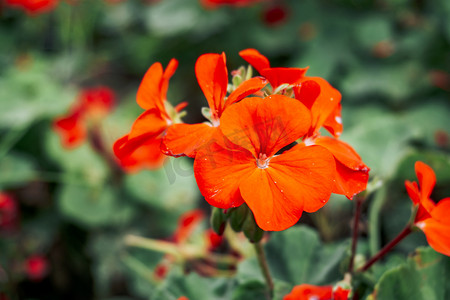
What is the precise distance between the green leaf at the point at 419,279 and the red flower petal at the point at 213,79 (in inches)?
11.0

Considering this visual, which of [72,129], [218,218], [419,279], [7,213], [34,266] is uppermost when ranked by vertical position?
[218,218]

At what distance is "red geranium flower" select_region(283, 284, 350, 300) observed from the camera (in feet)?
1.59

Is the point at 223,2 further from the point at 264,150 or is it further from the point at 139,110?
the point at 264,150

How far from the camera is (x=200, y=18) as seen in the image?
1.81 metres

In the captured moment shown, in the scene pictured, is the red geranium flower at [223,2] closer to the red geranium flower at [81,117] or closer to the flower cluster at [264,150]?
the red geranium flower at [81,117]

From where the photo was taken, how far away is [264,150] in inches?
17.5

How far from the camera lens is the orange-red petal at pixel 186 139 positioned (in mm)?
432

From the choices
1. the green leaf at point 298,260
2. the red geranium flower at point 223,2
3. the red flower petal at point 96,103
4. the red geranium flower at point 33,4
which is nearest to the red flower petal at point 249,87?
the green leaf at point 298,260

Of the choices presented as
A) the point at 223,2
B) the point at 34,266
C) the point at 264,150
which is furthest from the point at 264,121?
the point at 223,2

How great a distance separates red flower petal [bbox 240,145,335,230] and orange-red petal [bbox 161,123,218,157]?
6 cm

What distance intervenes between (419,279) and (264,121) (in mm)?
305

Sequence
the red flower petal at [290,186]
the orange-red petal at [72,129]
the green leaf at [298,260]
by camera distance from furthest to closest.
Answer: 1. the orange-red petal at [72,129]
2. the green leaf at [298,260]
3. the red flower petal at [290,186]

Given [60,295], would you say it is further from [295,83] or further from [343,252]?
[295,83]

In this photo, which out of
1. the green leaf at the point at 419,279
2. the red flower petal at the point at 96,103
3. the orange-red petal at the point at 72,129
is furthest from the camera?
the red flower petal at the point at 96,103
